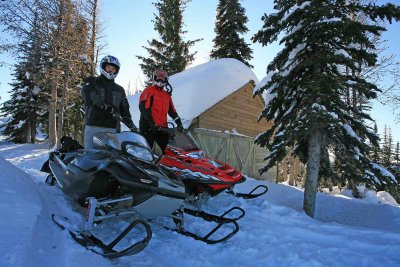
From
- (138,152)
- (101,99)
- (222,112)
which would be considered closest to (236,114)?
(222,112)

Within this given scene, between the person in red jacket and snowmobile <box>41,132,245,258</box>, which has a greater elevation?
the person in red jacket

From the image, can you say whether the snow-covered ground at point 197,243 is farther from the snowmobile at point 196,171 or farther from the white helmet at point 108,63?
the white helmet at point 108,63

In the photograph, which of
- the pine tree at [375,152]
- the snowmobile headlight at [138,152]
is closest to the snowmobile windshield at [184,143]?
the snowmobile headlight at [138,152]

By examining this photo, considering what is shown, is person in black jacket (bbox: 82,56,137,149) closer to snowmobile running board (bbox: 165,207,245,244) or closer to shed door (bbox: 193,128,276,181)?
snowmobile running board (bbox: 165,207,245,244)

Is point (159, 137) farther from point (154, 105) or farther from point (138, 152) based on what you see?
point (138, 152)

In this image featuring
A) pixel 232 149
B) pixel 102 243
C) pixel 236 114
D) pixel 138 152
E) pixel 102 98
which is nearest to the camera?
pixel 102 243

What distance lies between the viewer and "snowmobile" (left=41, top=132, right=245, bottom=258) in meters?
3.43

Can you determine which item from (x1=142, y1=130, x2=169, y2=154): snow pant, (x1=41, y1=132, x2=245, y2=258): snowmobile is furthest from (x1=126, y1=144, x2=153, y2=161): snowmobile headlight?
(x1=142, y1=130, x2=169, y2=154): snow pant

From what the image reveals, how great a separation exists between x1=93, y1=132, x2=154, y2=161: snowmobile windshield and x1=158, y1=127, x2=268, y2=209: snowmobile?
1263 mm

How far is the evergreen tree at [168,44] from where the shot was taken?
88.8ft

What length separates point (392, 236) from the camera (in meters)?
4.35

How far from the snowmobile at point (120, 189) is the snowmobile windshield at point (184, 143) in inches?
64.7

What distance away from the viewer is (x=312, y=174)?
7207 mm

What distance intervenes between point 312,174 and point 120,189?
4794 mm
